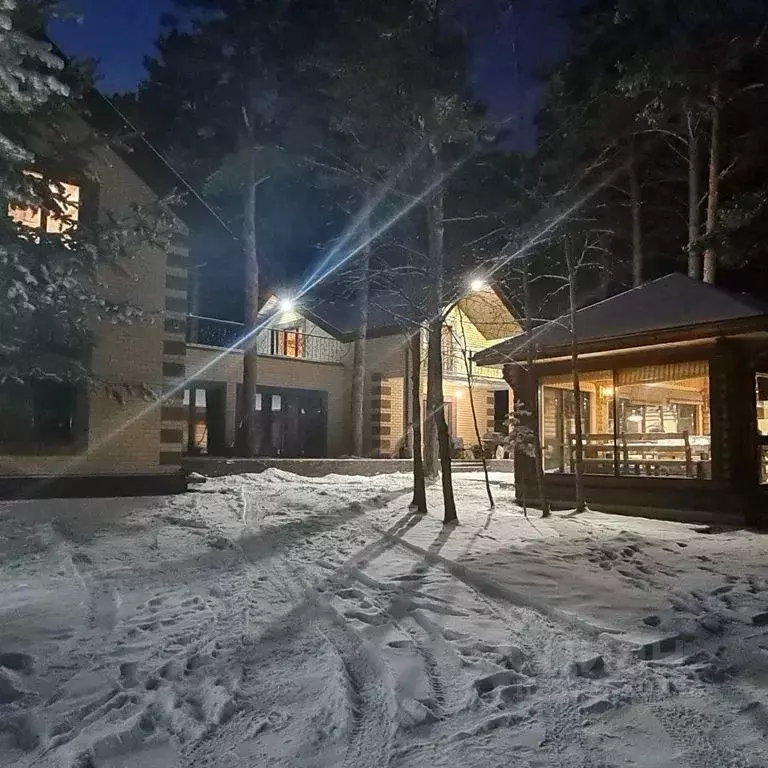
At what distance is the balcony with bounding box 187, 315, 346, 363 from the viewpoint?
20375mm

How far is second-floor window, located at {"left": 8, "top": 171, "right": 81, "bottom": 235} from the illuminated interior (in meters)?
8.71

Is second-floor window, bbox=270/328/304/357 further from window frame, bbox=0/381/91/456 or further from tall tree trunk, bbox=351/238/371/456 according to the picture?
window frame, bbox=0/381/91/456

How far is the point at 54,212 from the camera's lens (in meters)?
9.59

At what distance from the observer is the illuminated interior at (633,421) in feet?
39.5

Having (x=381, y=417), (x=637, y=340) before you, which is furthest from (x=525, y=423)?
(x=381, y=417)

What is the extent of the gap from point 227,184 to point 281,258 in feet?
24.8

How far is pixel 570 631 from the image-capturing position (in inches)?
185

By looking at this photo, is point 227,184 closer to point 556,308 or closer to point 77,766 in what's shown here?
point 556,308

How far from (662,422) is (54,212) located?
15461 millimetres

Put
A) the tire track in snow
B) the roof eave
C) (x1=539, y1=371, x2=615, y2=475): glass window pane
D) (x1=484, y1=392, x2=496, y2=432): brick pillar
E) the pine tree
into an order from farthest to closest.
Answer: (x1=484, y1=392, x2=496, y2=432): brick pillar → (x1=539, y1=371, x2=615, y2=475): glass window pane → the roof eave → the pine tree → the tire track in snow

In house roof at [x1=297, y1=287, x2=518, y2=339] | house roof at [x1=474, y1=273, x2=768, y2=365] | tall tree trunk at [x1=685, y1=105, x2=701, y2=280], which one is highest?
tall tree trunk at [x1=685, y1=105, x2=701, y2=280]

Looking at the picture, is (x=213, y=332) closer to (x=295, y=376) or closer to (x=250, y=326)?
(x=250, y=326)

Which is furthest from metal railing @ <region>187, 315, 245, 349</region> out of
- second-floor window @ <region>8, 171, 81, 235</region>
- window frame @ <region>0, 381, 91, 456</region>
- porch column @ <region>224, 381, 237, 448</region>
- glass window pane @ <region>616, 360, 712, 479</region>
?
glass window pane @ <region>616, 360, 712, 479</region>

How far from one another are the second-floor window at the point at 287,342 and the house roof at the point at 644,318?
1039 cm
